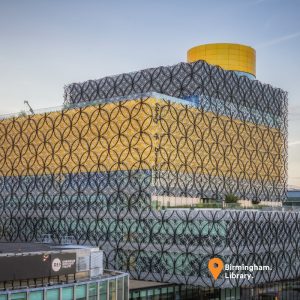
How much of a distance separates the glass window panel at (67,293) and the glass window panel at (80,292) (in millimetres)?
545

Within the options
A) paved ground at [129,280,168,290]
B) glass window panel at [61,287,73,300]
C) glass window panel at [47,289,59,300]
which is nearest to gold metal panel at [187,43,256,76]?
paved ground at [129,280,168,290]

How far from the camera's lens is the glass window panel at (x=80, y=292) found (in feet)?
167

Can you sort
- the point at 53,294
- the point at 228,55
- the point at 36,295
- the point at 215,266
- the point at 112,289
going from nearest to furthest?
the point at 36,295 → the point at 53,294 → the point at 112,289 → the point at 215,266 → the point at 228,55

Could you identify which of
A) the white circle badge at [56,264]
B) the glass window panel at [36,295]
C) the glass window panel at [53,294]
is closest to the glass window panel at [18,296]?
the glass window panel at [36,295]

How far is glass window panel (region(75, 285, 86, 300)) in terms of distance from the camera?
167 ft

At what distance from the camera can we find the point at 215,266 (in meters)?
84.1

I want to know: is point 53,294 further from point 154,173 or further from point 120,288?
point 154,173

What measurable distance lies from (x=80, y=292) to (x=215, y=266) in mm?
36375

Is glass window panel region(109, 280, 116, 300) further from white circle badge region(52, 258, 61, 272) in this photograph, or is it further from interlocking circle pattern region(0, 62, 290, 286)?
interlocking circle pattern region(0, 62, 290, 286)

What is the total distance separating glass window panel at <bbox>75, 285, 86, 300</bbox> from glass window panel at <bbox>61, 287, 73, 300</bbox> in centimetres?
55

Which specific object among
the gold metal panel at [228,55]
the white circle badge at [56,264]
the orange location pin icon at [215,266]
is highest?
the gold metal panel at [228,55]

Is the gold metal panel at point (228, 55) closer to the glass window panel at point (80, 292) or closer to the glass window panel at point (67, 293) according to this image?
the glass window panel at point (80, 292)

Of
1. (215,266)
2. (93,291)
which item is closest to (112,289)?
(93,291)

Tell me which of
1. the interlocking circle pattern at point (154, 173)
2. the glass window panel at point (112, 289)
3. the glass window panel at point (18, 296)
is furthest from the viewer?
the interlocking circle pattern at point (154, 173)
